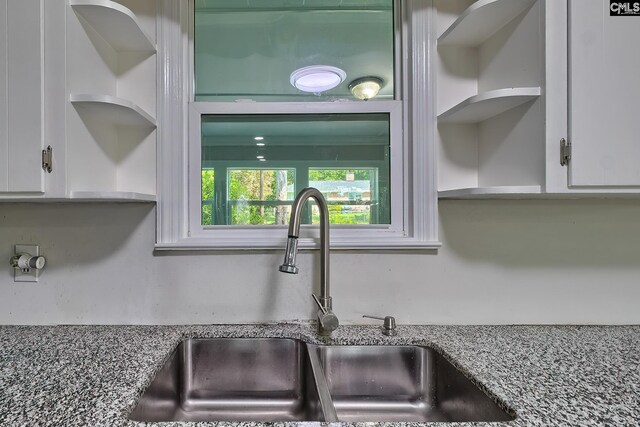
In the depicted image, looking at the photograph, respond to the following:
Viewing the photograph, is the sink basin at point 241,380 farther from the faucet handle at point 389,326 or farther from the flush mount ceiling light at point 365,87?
the flush mount ceiling light at point 365,87

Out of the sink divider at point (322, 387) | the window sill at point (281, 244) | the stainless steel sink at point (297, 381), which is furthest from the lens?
the window sill at point (281, 244)

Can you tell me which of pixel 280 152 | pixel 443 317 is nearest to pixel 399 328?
pixel 443 317

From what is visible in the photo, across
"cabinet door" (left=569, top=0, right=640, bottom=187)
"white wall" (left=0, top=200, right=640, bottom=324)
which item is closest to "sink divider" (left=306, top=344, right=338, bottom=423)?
"white wall" (left=0, top=200, right=640, bottom=324)

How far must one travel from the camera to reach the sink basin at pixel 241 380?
933 mm

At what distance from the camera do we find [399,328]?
3.48ft

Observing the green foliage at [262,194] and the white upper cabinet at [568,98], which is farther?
the green foliage at [262,194]

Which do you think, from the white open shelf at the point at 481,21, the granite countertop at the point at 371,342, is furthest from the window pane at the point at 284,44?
the granite countertop at the point at 371,342

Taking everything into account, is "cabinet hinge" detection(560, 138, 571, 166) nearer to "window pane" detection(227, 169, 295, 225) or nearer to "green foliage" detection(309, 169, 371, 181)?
"green foliage" detection(309, 169, 371, 181)

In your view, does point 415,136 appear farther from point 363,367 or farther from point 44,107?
point 44,107

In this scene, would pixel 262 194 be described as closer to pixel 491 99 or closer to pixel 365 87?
pixel 365 87

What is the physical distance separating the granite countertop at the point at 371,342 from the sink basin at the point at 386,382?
1.6 inches

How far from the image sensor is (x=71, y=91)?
2.79 ft

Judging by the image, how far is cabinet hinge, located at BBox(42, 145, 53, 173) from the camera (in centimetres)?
82

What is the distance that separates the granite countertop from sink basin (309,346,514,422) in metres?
0.04
